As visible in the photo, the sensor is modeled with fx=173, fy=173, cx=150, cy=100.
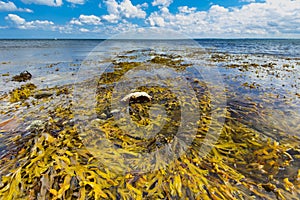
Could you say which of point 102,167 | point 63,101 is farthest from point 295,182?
point 63,101

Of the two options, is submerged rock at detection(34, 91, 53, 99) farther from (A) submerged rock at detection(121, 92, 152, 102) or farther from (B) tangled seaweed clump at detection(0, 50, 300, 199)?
(A) submerged rock at detection(121, 92, 152, 102)

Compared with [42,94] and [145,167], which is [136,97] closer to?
[145,167]

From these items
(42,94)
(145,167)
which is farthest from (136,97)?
(42,94)

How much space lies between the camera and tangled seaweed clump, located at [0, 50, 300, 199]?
6.71 ft

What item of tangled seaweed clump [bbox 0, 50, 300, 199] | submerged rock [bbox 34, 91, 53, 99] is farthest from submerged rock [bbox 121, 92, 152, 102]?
submerged rock [bbox 34, 91, 53, 99]

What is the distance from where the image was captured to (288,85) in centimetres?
700

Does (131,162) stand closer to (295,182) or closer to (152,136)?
(152,136)

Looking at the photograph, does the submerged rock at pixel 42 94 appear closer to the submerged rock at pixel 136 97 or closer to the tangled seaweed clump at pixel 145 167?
the tangled seaweed clump at pixel 145 167

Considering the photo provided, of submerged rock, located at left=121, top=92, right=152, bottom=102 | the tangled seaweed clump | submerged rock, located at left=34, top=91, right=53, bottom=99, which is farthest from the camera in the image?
A: submerged rock, located at left=34, top=91, right=53, bottom=99

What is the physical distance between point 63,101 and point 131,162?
3737 millimetres

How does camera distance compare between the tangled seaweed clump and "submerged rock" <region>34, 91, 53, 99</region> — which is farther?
"submerged rock" <region>34, 91, 53, 99</region>

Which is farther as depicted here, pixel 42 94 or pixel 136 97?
pixel 42 94

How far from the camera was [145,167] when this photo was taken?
2430mm

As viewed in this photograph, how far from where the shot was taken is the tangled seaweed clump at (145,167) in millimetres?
2045
